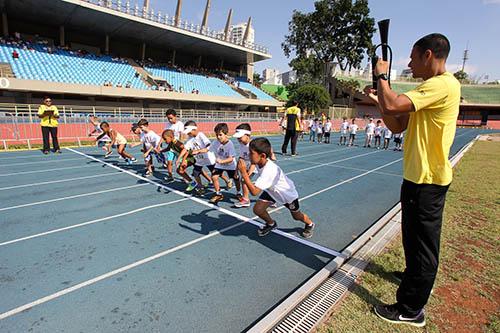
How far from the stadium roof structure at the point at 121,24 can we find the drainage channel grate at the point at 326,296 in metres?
26.1

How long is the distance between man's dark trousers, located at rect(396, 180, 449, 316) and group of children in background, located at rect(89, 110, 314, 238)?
1.57 m

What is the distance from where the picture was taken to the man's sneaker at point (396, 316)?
227 centimetres

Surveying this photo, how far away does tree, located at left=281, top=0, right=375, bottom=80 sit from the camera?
1747 inches

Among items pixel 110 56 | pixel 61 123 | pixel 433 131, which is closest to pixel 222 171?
pixel 433 131

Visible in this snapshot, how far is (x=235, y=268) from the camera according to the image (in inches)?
122

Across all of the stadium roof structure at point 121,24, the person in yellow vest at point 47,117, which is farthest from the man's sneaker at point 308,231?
the stadium roof structure at point 121,24

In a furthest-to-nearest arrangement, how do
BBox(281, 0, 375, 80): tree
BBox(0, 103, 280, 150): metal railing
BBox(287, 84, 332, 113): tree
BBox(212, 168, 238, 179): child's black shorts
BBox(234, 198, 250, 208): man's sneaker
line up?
BBox(281, 0, 375, 80): tree
BBox(287, 84, 332, 113): tree
BBox(0, 103, 280, 150): metal railing
BBox(212, 168, 238, 179): child's black shorts
BBox(234, 198, 250, 208): man's sneaker

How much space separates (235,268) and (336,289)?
1.10 meters

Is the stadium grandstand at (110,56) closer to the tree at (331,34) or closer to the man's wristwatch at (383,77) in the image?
the tree at (331,34)

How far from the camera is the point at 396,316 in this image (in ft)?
7.55

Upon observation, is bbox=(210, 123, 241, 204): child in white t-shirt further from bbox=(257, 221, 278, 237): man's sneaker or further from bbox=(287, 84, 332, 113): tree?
bbox=(287, 84, 332, 113): tree

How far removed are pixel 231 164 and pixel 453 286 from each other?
3.84 meters

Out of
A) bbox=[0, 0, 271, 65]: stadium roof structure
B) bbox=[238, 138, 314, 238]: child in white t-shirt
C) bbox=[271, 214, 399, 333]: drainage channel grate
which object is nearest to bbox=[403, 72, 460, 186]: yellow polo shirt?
bbox=[271, 214, 399, 333]: drainage channel grate

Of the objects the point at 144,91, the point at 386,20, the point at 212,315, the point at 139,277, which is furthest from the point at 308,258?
the point at 144,91
